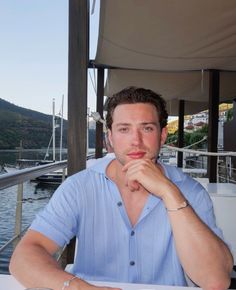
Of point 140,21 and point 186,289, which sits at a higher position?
point 140,21

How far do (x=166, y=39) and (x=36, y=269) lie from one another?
2262 millimetres

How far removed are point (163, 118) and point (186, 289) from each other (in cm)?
60

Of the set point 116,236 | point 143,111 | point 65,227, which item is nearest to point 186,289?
point 116,236

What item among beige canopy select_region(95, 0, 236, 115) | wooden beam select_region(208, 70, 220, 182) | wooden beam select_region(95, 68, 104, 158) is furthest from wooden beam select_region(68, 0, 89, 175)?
wooden beam select_region(208, 70, 220, 182)

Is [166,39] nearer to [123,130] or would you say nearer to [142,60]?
[142,60]

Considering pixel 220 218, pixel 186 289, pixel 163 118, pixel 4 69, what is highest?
pixel 4 69

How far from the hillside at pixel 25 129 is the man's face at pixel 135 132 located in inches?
628

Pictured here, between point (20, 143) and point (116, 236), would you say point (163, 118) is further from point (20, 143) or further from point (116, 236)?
point (20, 143)

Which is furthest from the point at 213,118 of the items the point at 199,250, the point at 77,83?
the point at 199,250

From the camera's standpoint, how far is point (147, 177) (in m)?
1.05

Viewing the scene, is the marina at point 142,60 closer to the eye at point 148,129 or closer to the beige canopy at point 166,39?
the beige canopy at point 166,39

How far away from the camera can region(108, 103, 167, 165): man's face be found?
1.14 metres

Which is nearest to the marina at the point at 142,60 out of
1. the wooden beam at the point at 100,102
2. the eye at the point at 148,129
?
the wooden beam at the point at 100,102

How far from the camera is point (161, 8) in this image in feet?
7.09
